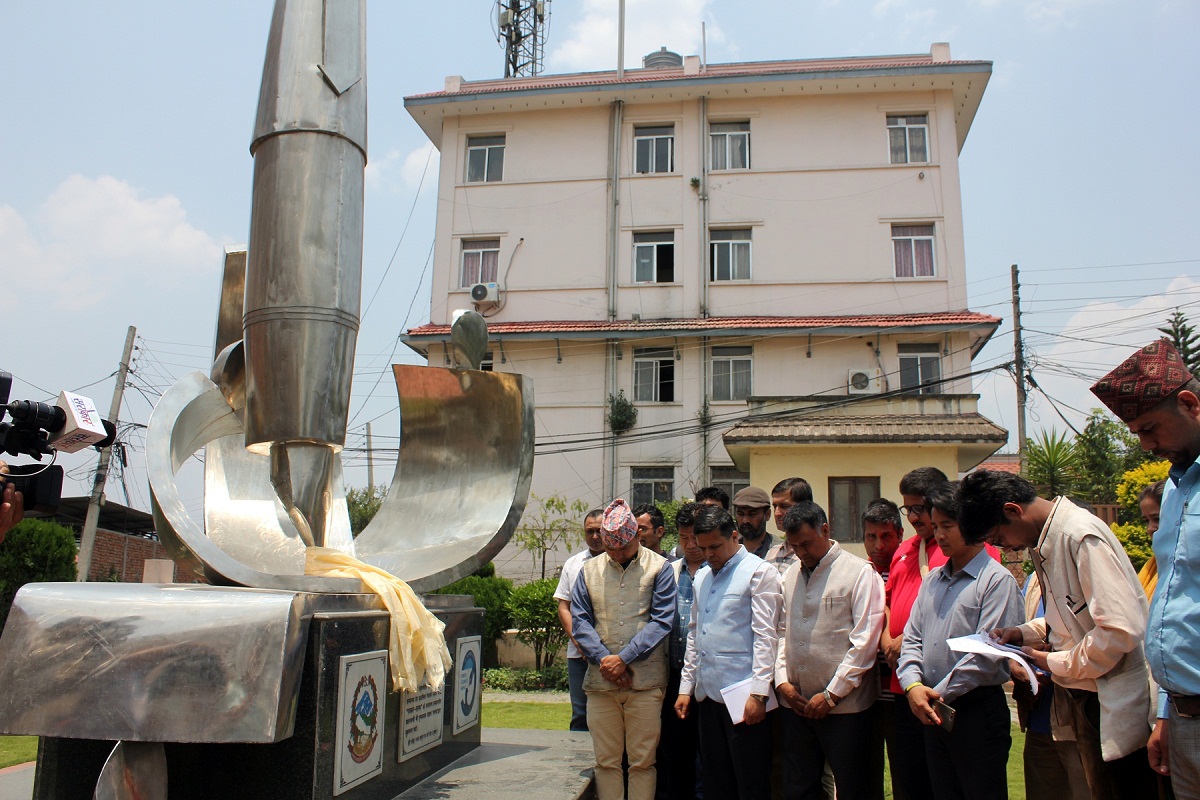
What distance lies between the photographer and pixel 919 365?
59.5ft

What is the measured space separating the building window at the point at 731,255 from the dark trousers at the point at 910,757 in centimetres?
1562

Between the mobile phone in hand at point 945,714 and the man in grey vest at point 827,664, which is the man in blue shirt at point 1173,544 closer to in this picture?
the mobile phone in hand at point 945,714

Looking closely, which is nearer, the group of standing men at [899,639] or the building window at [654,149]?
the group of standing men at [899,639]

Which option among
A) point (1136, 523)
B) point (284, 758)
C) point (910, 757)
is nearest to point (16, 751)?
point (284, 758)

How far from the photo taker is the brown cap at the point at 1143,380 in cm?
284

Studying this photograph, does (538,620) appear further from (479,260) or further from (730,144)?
(730,144)

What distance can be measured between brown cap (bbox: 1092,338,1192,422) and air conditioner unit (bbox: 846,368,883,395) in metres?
15.1

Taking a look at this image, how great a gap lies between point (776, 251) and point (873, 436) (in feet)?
18.1

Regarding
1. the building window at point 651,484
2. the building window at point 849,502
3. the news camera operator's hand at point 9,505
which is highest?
the building window at point 651,484

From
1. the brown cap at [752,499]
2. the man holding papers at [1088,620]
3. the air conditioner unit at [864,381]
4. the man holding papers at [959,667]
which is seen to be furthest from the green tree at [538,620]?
the man holding papers at [1088,620]

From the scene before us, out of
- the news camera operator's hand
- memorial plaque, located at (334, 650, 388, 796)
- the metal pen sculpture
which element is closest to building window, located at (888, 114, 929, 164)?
the metal pen sculpture

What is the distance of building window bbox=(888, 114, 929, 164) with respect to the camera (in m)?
19.3

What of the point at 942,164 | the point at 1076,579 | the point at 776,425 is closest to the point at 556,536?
the point at 776,425

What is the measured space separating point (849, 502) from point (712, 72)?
34.6 feet
